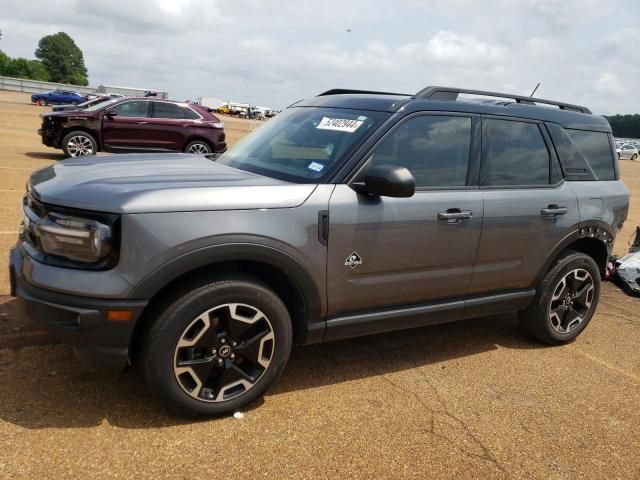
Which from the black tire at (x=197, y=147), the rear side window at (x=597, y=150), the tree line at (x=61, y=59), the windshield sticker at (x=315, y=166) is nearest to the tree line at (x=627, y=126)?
the tree line at (x=61, y=59)

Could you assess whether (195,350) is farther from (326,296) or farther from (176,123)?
(176,123)

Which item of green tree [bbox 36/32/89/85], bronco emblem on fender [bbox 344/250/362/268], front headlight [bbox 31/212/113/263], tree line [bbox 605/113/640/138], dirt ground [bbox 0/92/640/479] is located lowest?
dirt ground [bbox 0/92/640/479]

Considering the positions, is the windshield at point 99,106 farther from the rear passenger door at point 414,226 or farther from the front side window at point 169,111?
the rear passenger door at point 414,226

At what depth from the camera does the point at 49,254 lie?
269 cm

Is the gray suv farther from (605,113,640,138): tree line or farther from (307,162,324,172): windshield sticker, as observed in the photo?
(605,113,640,138): tree line

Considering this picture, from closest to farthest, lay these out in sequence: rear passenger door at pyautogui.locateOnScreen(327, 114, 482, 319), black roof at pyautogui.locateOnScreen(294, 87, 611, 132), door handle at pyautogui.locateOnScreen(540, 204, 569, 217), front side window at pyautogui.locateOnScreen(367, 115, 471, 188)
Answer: rear passenger door at pyautogui.locateOnScreen(327, 114, 482, 319) → front side window at pyautogui.locateOnScreen(367, 115, 471, 188) → black roof at pyautogui.locateOnScreen(294, 87, 611, 132) → door handle at pyautogui.locateOnScreen(540, 204, 569, 217)

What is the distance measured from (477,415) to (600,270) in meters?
2.17

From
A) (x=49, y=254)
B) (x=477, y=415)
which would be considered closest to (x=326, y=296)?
(x=477, y=415)

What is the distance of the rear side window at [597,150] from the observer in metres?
4.43

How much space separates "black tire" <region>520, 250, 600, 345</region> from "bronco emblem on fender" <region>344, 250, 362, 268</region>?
1844 millimetres

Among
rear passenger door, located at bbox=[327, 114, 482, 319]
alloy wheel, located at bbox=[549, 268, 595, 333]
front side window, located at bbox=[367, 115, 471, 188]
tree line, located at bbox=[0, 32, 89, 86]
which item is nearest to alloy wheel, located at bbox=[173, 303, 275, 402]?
rear passenger door, located at bbox=[327, 114, 482, 319]

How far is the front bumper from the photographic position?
101 inches

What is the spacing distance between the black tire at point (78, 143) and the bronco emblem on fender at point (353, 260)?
1091 centimetres

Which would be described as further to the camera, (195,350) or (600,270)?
(600,270)
